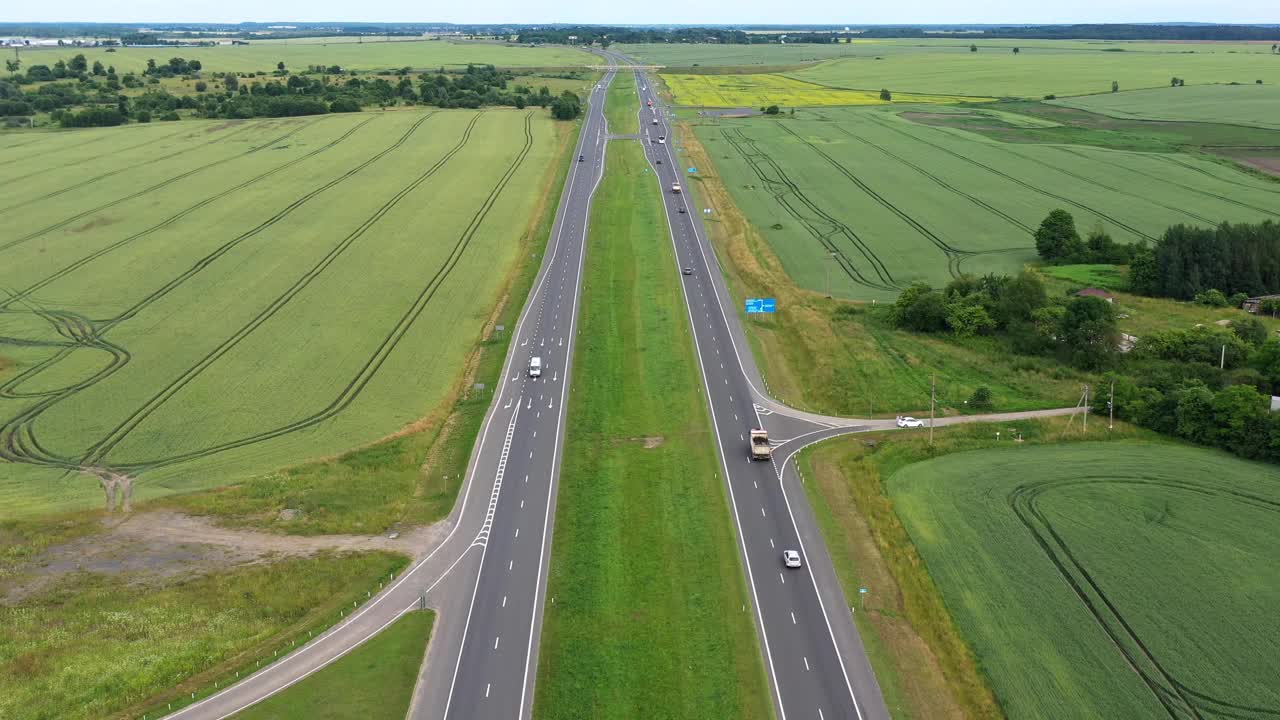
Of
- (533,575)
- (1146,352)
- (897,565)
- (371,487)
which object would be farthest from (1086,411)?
(371,487)

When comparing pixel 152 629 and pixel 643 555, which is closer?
pixel 152 629

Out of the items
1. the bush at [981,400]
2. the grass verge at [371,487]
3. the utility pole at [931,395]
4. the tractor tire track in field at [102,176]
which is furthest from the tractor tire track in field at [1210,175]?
the tractor tire track in field at [102,176]

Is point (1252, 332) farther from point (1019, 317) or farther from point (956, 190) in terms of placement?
point (956, 190)

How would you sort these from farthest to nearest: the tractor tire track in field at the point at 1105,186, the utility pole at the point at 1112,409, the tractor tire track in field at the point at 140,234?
the tractor tire track in field at the point at 1105,186 → the tractor tire track in field at the point at 140,234 → the utility pole at the point at 1112,409

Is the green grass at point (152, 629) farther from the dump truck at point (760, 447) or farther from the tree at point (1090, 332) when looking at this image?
the tree at point (1090, 332)

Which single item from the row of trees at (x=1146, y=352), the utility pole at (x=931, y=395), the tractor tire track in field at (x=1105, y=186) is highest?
the tractor tire track in field at (x=1105, y=186)

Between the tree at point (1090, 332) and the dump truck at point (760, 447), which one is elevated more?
the tree at point (1090, 332)
